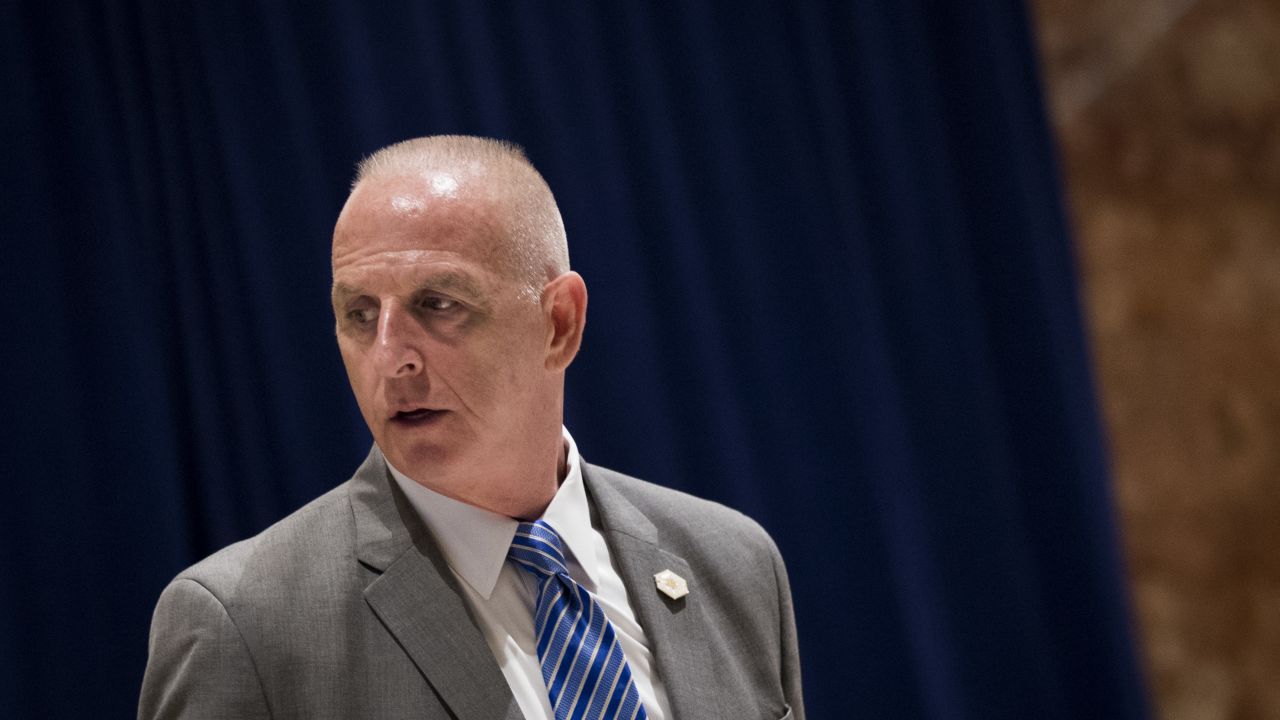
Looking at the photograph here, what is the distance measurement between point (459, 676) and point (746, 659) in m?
0.46

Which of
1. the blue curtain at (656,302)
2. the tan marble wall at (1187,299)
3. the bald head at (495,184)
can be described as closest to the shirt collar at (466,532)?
the bald head at (495,184)

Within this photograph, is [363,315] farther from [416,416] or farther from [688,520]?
[688,520]

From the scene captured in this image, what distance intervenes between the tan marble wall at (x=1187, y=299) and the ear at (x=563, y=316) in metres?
1.80

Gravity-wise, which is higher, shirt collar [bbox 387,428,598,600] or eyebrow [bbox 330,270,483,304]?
eyebrow [bbox 330,270,483,304]

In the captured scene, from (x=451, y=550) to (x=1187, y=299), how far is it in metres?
2.22

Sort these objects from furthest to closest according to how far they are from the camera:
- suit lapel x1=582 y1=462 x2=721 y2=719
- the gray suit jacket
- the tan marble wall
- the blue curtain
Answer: the tan marble wall
the blue curtain
suit lapel x1=582 y1=462 x2=721 y2=719
the gray suit jacket

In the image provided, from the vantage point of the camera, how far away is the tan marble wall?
3023 millimetres

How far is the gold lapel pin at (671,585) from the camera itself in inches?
65.2

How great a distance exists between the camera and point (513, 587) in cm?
154

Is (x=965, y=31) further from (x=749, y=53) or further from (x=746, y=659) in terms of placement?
(x=746, y=659)

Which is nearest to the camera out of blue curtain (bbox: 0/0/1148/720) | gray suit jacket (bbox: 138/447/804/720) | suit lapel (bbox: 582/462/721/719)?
gray suit jacket (bbox: 138/447/804/720)

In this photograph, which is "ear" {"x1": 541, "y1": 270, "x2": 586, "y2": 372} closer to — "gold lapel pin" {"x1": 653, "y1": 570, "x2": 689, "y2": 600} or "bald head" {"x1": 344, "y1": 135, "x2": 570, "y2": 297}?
"bald head" {"x1": 344, "y1": 135, "x2": 570, "y2": 297}

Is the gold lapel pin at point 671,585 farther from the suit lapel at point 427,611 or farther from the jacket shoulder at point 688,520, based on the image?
the suit lapel at point 427,611

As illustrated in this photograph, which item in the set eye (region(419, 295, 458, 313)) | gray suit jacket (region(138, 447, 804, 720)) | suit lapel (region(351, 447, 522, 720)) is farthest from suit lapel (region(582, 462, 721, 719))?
eye (region(419, 295, 458, 313))
